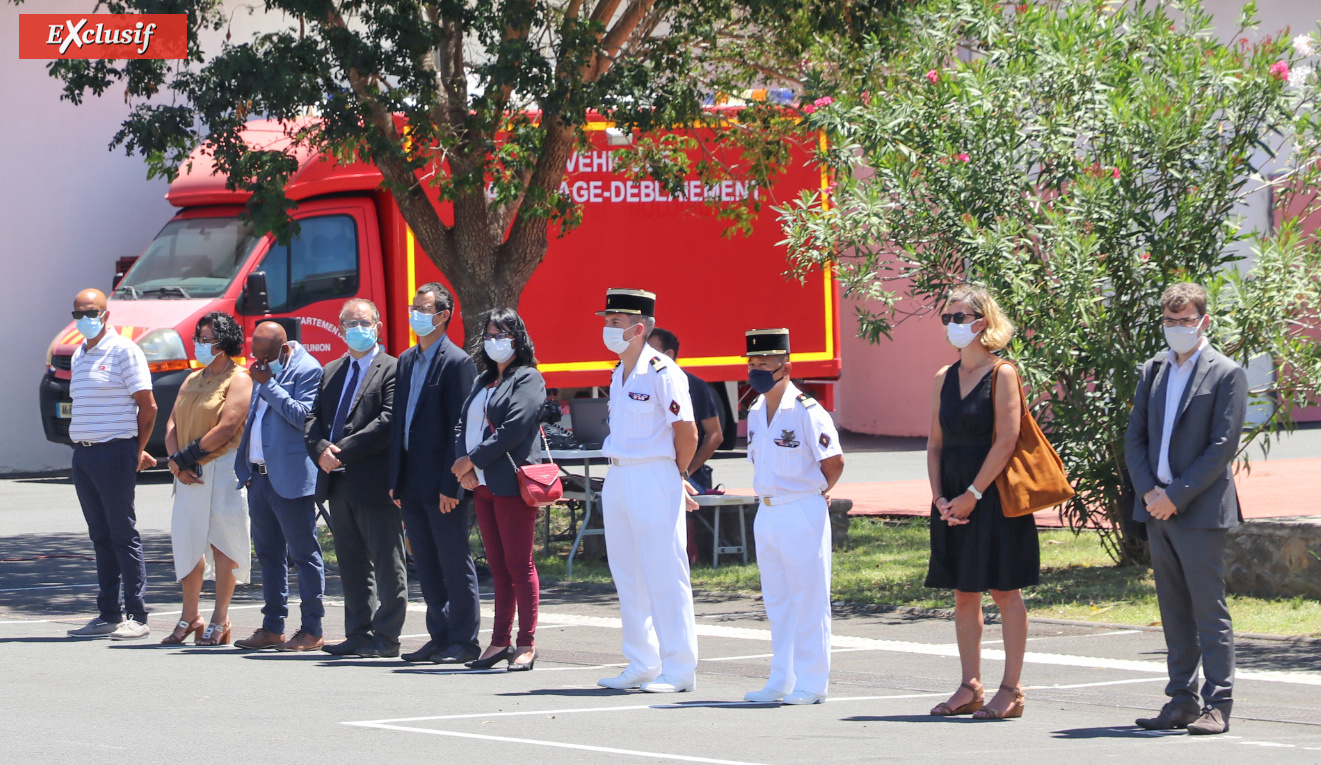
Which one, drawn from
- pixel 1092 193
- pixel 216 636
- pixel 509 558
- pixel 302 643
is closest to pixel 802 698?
pixel 509 558

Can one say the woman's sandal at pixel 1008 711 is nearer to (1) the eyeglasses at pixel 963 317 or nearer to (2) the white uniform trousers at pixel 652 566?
(2) the white uniform trousers at pixel 652 566

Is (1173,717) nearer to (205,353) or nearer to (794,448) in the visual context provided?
(794,448)

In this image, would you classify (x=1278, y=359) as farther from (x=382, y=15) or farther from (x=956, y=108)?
(x=382, y=15)

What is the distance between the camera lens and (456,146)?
14.1 meters

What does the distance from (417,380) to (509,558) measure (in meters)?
1.16

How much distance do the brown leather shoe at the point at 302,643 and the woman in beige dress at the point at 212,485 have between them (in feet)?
1.58

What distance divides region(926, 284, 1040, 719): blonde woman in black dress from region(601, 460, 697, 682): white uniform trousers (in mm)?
1298

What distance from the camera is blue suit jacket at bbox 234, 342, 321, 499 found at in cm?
956

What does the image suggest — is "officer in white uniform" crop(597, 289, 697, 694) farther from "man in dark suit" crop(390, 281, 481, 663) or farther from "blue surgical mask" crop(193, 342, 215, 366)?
"blue surgical mask" crop(193, 342, 215, 366)

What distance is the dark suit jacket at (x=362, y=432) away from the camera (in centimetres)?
924

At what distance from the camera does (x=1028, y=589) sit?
11617mm

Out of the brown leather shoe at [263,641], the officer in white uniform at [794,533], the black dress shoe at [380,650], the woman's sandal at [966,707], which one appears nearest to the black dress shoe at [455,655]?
the black dress shoe at [380,650]

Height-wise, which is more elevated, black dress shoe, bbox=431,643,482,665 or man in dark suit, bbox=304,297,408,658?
man in dark suit, bbox=304,297,408,658

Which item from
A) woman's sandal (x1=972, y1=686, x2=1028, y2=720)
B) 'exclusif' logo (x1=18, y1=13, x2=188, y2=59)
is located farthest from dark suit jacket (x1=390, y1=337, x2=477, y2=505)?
'exclusif' logo (x1=18, y1=13, x2=188, y2=59)
